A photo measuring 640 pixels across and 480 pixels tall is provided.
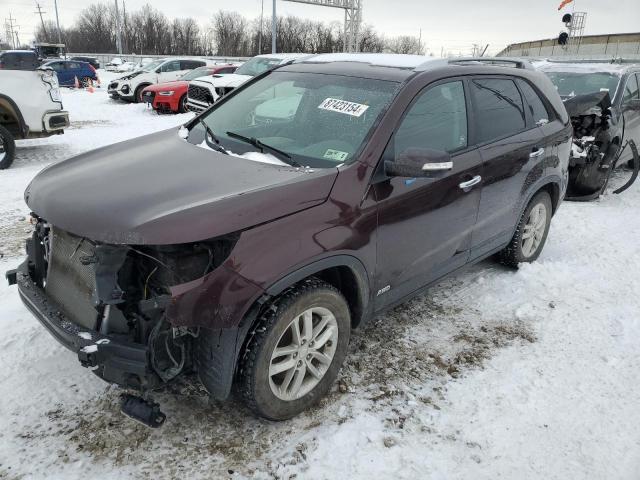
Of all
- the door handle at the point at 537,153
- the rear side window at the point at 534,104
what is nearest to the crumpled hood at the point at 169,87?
the rear side window at the point at 534,104

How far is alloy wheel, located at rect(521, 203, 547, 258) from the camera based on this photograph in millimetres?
Result: 4660

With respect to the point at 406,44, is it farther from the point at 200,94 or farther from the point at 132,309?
the point at 132,309

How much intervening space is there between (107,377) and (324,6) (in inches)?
1446

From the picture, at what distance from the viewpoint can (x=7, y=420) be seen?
2.65 m

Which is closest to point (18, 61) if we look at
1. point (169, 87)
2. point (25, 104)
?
point (25, 104)

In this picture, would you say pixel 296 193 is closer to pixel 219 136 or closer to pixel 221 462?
pixel 219 136

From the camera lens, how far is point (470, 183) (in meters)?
3.48

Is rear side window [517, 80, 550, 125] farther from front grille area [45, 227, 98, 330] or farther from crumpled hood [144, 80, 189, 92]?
crumpled hood [144, 80, 189, 92]

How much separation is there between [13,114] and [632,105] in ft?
32.2

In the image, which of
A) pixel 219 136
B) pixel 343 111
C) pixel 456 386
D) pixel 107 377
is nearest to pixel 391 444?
pixel 456 386

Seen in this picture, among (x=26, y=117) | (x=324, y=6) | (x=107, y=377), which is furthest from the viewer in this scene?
(x=324, y=6)

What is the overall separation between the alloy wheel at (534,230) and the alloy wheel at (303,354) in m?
2.58

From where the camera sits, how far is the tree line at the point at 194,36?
2525 inches

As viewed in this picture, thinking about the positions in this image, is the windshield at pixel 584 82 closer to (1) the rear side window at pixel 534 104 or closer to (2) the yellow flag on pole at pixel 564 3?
(1) the rear side window at pixel 534 104
